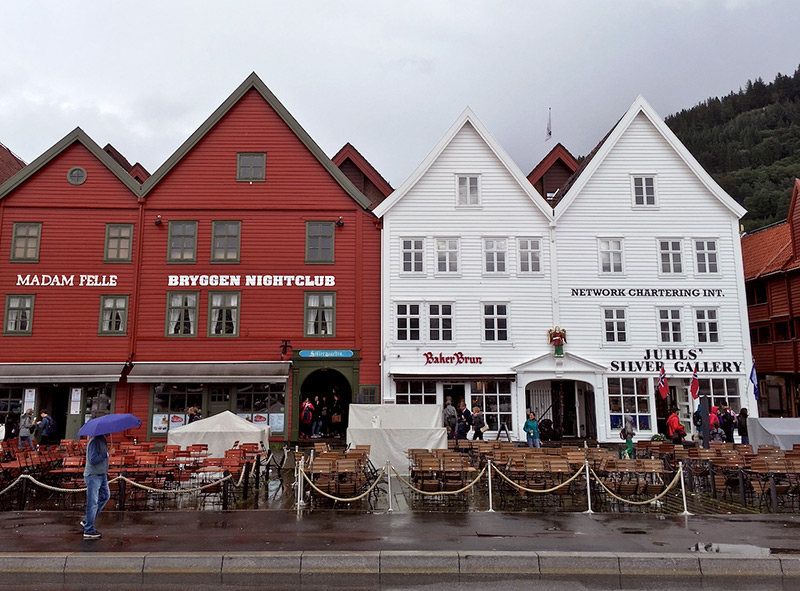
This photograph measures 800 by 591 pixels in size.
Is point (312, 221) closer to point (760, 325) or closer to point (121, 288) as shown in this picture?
point (121, 288)

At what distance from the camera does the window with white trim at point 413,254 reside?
92.2 feet

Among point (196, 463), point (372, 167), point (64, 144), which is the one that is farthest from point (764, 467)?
point (64, 144)

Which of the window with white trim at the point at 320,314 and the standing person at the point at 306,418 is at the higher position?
the window with white trim at the point at 320,314

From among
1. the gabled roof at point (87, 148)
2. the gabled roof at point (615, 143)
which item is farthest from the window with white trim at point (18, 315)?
the gabled roof at point (615, 143)

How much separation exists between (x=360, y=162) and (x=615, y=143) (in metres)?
12.1

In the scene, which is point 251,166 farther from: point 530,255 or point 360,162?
point 530,255

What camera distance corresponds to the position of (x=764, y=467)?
14.2m

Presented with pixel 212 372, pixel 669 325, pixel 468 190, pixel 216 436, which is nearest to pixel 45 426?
pixel 212 372

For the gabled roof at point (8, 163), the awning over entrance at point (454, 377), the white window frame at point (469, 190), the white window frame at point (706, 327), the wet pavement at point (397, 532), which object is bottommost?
the wet pavement at point (397, 532)

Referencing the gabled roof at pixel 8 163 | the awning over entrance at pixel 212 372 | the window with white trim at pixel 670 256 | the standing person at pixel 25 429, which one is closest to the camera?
the standing person at pixel 25 429

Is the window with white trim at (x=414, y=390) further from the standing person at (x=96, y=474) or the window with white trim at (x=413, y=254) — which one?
the standing person at (x=96, y=474)

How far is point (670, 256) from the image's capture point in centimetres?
2853

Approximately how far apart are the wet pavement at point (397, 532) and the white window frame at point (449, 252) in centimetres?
1647

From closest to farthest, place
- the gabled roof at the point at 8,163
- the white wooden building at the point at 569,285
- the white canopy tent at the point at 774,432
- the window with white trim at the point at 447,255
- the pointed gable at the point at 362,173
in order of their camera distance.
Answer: the white canopy tent at the point at 774,432
the white wooden building at the point at 569,285
the window with white trim at the point at 447,255
the pointed gable at the point at 362,173
the gabled roof at the point at 8,163
